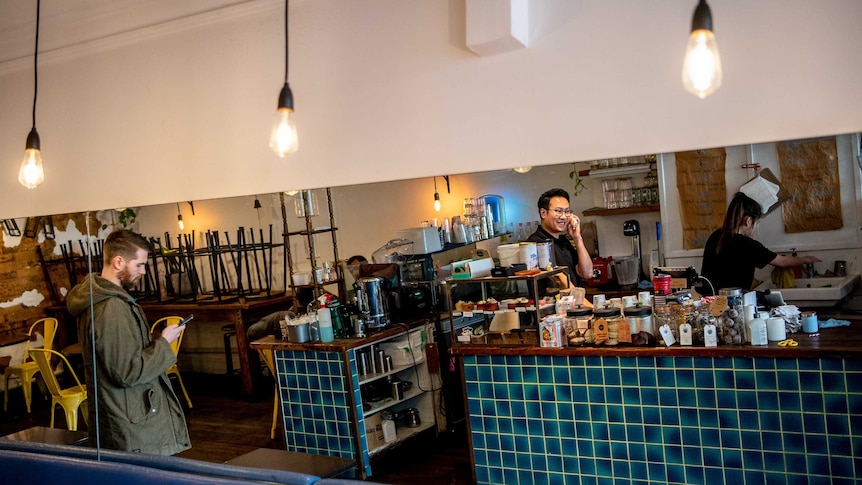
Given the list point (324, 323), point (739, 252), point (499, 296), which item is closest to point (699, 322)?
point (739, 252)

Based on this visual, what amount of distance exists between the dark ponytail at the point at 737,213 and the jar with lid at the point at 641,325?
1.66 ft

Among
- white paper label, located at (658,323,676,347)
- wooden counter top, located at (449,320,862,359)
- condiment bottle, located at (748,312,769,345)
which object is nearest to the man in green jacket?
wooden counter top, located at (449,320,862,359)

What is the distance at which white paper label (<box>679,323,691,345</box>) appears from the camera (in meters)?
3.29

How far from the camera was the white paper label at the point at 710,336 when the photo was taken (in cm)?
324

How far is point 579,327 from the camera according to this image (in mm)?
3576

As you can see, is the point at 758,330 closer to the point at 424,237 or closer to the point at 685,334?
the point at 685,334

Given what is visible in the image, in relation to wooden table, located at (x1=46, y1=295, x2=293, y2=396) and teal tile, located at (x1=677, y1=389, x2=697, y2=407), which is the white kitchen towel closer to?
teal tile, located at (x1=677, y1=389, x2=697, y2=407)

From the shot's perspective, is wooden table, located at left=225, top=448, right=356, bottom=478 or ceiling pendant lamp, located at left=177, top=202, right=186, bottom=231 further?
ceiling pendant lamp, located at left=177, top=202, right=186, bottom=231

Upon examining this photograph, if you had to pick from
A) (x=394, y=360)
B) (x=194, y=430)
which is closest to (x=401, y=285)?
(x=394, y=360)

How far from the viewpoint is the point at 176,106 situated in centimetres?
381

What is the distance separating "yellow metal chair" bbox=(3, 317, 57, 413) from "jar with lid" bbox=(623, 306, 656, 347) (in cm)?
361

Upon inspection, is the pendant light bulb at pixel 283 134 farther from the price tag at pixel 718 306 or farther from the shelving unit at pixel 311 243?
the price tag at pixel 718 306

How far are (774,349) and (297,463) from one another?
81.4 inches

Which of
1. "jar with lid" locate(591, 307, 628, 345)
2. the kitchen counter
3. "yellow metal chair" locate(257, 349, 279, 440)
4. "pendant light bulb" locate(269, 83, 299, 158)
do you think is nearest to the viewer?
"pendant light bulb" locate(269, 83, 299, 158)
